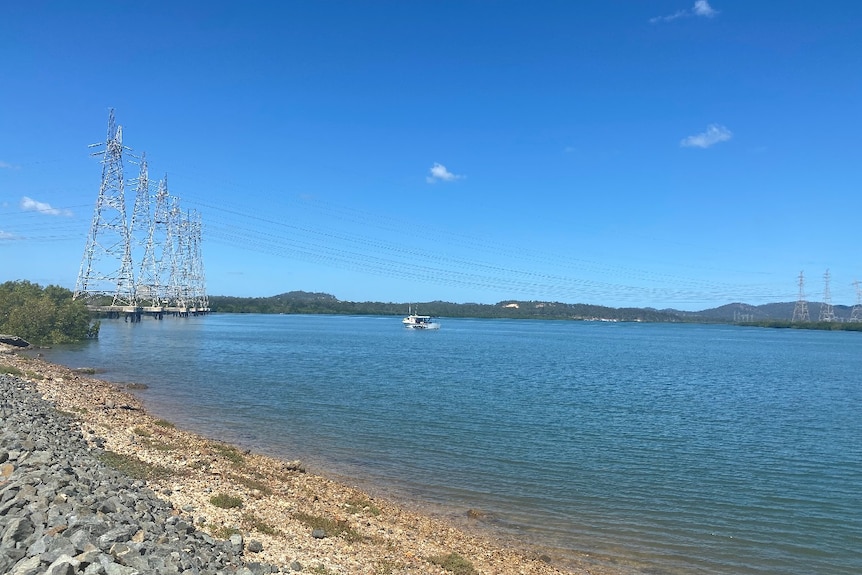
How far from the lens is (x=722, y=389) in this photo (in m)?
43.1

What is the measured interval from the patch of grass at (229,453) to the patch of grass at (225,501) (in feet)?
13.8

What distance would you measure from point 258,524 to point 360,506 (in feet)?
11.8

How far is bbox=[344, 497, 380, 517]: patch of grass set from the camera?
1406 cm

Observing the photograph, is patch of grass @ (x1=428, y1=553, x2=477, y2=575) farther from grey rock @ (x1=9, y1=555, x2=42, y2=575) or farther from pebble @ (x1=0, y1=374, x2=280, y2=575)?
grey rock @ (x1=9, y1=555, x2=42, y2=575)

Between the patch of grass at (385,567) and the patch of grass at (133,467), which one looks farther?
the patch of grass at (133,467)

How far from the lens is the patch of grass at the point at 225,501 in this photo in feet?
40.4

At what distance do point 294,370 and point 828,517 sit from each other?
122 ft

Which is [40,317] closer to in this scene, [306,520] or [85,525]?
[306,520]

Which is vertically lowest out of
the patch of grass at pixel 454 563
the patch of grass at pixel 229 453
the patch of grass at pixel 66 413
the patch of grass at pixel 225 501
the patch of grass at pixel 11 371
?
the patch of grass at pixel 454 563

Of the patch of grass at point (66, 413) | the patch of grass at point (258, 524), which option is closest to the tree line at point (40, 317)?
the patch of grass at point (66, 413)

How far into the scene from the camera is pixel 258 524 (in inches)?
450

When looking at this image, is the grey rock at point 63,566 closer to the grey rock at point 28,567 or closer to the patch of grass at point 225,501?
the grey rock at point 28,567

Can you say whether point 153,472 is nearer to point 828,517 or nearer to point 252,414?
point 252,414

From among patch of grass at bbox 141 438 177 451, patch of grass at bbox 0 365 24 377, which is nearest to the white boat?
patch of grass at bbox 0 365 24 377
